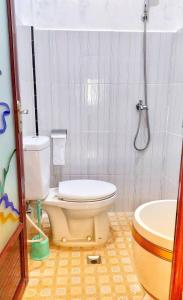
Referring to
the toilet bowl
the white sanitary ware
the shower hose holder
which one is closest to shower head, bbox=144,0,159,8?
the shower hose holder

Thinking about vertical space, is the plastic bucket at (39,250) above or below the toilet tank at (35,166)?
below

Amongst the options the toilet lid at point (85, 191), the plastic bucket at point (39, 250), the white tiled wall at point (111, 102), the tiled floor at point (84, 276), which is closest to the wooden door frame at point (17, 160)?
the tiled floor at point (84, 276)

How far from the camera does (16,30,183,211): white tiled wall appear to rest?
1835mm

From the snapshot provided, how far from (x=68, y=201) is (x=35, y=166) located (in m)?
0.34

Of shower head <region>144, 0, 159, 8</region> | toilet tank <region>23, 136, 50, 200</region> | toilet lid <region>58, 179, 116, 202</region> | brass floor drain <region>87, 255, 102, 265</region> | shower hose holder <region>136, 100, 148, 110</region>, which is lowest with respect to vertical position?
brass floor drain <region>87, 255, 102, 265</region>

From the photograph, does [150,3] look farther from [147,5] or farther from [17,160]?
[17,160]

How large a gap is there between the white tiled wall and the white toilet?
0.39 meters

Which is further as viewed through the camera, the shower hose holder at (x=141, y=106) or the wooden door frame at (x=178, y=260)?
the shower hose holder at (x=141, y=106)

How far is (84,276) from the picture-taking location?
139 cm

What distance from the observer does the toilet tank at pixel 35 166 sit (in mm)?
1437

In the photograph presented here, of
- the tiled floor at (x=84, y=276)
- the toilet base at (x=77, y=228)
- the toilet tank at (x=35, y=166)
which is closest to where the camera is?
the tiled floor at (x=84, y=276)

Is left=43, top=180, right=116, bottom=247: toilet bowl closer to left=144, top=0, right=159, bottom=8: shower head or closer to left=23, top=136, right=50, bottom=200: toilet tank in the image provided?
left=23, top=136, right=50, bottom=200: toilet tank

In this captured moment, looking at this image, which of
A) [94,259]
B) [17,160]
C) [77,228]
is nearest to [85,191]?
[77,228]

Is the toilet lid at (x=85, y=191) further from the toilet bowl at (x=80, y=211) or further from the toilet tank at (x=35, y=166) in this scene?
the toilet tank at (x=35, y=166)
